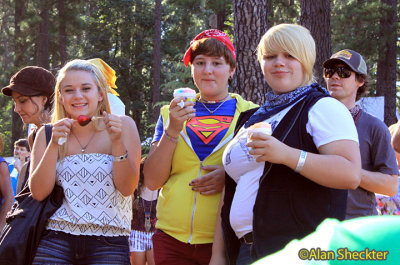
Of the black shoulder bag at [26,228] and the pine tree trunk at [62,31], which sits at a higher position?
the pine tree trunk at [62,31]

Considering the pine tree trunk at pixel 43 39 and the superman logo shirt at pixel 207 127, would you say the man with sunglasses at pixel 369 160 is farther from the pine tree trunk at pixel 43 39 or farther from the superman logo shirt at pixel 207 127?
the pine tree trunk at pixel 43 39

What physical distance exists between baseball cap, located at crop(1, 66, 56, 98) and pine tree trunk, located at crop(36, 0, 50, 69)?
23.2 meters

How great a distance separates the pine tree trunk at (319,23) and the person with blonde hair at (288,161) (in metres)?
6.57

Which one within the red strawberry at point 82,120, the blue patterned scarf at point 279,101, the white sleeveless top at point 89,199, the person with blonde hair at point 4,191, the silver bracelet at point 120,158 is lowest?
the person with blonde hair at point 4,191

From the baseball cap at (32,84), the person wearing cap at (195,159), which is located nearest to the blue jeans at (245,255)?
the person wearing cap at (195,159)

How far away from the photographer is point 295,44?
2816 mm

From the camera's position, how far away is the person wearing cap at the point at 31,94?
421 centimetres

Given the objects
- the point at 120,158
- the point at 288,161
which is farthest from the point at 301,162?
the point at 120,158

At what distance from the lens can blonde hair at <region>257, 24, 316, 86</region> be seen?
2.82 m

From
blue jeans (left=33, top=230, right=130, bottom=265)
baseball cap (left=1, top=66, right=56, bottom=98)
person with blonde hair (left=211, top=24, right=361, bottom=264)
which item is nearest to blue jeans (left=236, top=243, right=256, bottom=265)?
person with blonde hair (left=211, top=24, right=361, bottom=264)

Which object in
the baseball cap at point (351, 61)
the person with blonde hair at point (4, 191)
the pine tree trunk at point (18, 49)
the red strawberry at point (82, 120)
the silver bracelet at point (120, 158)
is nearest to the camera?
the silver bracelet at point (120, 158)

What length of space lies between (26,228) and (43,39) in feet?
83.5

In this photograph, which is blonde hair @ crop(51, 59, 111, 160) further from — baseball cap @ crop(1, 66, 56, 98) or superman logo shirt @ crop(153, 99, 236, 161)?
baseball cap @ crop(1, 66, 56, 98)

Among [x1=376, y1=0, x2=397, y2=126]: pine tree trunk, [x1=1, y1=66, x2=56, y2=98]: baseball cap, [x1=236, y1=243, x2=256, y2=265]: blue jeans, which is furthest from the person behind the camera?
[x1=376, y1=0, x2=397, y2=126]: pine tree trunk
